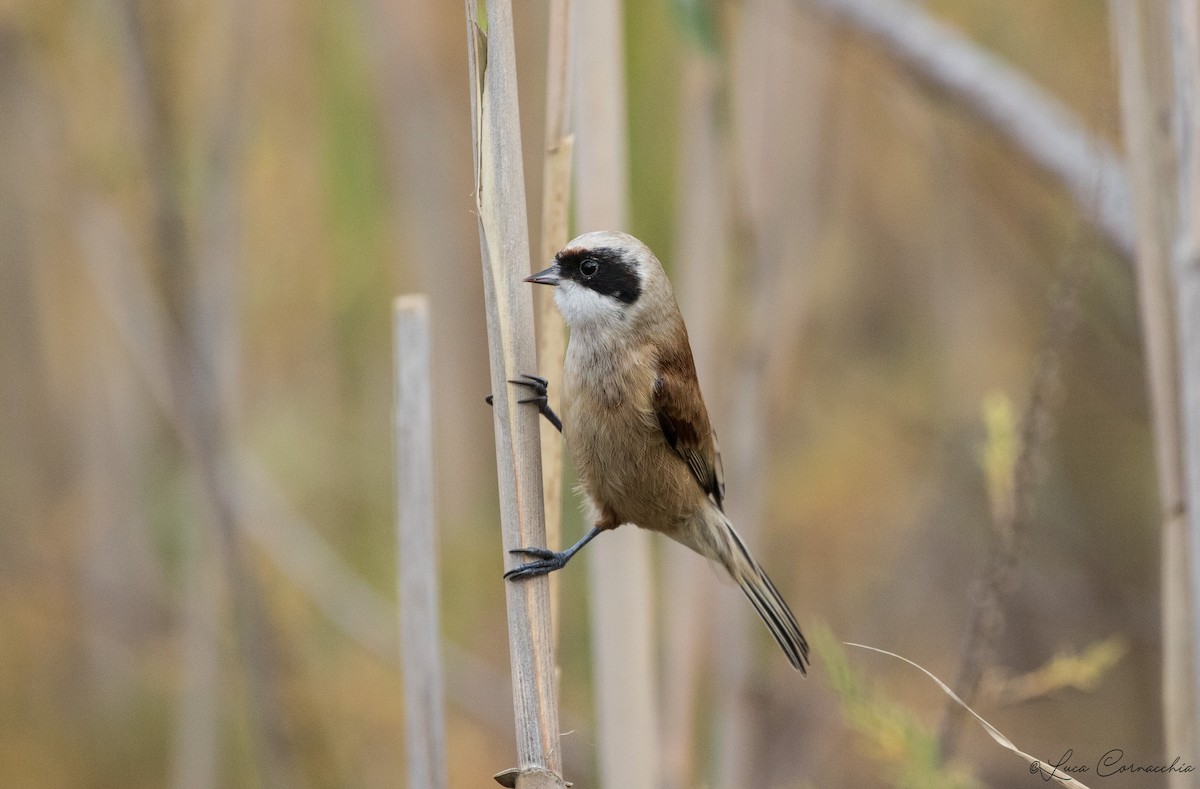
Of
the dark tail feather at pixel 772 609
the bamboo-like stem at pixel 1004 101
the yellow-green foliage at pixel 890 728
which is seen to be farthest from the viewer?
the bamboo-like stem at pixel 1004 101

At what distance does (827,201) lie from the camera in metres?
3.54

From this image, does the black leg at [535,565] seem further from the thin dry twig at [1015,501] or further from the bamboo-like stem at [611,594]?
the thin dry twig at [1015,501]

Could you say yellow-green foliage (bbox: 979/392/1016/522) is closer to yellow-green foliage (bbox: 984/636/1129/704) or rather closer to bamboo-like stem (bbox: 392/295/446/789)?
yellow-green foliage (bbox: 984/636/1129/704)

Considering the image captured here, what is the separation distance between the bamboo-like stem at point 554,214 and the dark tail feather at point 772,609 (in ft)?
1.67

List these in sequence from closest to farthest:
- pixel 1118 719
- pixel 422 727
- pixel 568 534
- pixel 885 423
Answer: pixel 422 727 < pixel 568 534 < pixel 1118 719 < pixel 885 423

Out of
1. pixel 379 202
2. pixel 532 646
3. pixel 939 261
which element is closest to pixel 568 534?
pixel 379 202

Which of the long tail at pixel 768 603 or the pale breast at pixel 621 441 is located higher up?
the pale breast at pixel 621 441

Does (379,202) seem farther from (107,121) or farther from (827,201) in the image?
(827,201)

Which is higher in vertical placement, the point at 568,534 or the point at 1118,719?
the point at 568,534

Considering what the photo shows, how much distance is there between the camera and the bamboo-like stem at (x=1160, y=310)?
1808 millimetres

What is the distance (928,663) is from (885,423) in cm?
84

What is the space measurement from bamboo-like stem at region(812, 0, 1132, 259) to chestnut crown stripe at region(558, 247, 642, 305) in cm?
90

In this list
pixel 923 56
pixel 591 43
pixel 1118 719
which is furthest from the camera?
pixel 1118 719

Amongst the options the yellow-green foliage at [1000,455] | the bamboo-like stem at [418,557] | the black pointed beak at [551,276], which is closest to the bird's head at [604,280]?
the black pointed beak at [551,276]
